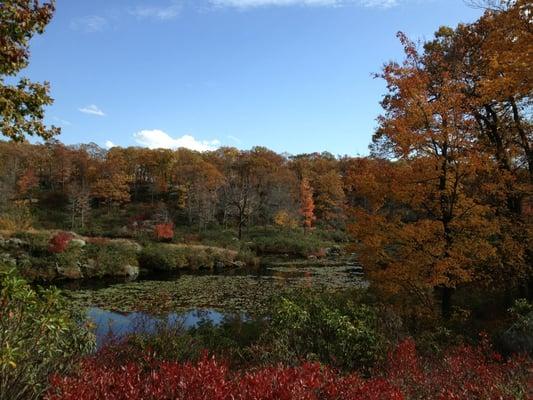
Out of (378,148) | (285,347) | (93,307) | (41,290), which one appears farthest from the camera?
(93,307)

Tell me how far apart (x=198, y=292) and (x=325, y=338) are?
46.9ft

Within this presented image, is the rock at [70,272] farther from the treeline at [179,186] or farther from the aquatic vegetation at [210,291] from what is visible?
the treeline at [179,186]

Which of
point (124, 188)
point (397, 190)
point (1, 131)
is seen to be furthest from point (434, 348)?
point (124, 188)

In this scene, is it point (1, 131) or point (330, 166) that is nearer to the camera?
point (1, 131)

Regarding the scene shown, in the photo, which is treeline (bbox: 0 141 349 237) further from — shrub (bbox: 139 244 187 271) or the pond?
the pond

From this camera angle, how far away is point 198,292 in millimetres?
21453

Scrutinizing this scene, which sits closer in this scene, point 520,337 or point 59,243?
point 520,337

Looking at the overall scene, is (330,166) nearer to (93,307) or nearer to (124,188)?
(124,188)

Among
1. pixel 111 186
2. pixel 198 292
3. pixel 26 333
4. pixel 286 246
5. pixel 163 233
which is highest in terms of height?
pixel 111 186

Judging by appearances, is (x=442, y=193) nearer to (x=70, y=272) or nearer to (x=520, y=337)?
(x=520, y=337)

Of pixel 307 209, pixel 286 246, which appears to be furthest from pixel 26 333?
pixel 307 209

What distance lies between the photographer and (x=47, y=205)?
207 ft

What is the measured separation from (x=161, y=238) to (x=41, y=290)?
3708 centimetres

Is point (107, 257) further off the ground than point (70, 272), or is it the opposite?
point (107, 257)
